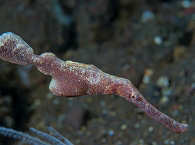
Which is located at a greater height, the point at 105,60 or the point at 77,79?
the point at 77,79

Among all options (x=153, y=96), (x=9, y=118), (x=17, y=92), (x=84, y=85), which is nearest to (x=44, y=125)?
(x=9, y=118)

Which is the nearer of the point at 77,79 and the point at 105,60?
the point at 77,79

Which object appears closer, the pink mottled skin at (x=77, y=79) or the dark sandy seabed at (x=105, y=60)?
the pink mottled skin at (x=77, y=79)

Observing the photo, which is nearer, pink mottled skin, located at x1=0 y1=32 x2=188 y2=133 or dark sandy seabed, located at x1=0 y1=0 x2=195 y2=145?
pink mottled skin, located at x1=0 y1=32 x2=188 y2=133

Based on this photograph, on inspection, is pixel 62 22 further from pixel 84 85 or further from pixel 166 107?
pixel 84 85
